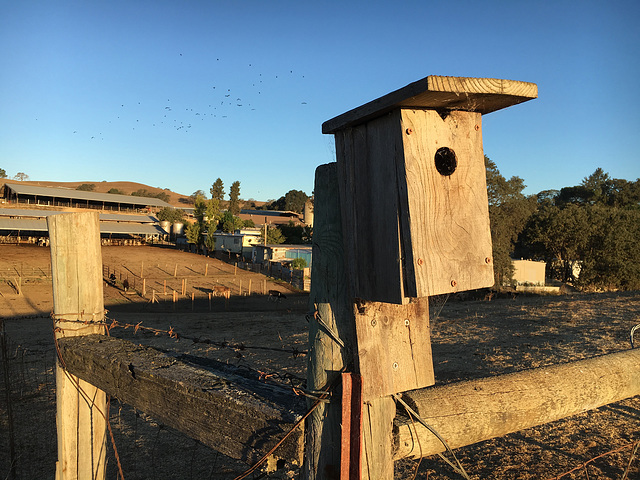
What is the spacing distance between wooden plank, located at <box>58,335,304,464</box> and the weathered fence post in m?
0.18

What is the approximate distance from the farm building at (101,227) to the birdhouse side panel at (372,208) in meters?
41.0

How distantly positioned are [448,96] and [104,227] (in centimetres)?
5355

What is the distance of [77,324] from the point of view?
2.93 metres

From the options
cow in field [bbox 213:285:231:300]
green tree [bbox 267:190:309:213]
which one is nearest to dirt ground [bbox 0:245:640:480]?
cow in field [bbox 213:285:231:300]

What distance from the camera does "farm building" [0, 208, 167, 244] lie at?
139 ft

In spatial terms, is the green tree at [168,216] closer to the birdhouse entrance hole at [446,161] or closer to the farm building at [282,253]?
the farm building at [282,253]

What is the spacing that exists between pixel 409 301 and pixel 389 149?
551 millimetres

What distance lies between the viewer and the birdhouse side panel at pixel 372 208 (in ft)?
4.98

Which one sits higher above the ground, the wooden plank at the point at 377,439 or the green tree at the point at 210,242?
the green tree at the point at 210,242

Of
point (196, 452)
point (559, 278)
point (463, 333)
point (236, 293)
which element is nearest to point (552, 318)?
point (463, 333)

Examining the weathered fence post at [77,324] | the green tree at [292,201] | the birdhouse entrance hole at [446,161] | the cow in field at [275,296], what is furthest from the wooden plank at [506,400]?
the green tree at [292,201]

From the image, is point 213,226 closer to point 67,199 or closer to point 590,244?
point 67,199

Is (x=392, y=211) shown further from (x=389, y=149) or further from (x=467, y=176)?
(x=467, y=176)

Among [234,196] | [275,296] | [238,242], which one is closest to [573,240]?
[275,296]
